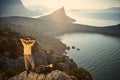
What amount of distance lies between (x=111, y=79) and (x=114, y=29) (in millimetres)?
159083

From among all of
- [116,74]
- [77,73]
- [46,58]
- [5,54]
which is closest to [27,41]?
[5,54]

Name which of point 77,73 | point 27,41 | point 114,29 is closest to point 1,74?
point 27,41

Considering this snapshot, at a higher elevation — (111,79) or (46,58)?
(46,58)

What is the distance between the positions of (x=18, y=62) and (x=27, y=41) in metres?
8.31

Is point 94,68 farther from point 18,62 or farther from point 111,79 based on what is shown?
point 18,62

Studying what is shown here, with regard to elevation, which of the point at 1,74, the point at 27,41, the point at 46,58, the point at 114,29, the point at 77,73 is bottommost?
the point at 114,29

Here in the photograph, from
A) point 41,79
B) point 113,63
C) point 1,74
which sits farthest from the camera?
point 113,63

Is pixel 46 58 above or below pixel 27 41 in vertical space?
below

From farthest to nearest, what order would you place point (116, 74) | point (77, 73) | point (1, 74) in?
point (116, 74), point (77, 73), point (1, 74)

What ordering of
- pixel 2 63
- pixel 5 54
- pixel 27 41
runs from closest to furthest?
pixel 27 41 < pixel 2 63 < pixel 5 54

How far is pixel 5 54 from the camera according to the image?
Result: 2641 centimetres

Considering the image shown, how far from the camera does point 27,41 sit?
699 inches

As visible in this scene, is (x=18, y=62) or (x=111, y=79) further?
(x=111, y=79)

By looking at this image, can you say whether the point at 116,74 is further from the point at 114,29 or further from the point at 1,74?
the point at 114,29
